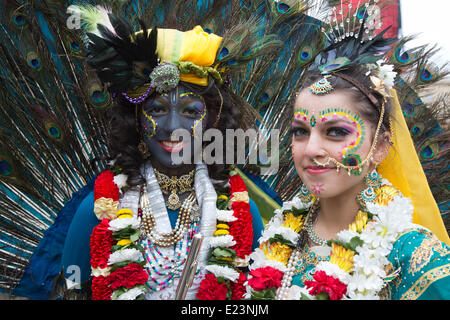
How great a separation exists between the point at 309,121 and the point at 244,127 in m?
1.29

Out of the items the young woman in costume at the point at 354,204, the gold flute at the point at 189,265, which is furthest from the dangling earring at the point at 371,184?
the gold flute at the point at 189,265

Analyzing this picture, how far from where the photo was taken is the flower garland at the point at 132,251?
88.7 inches

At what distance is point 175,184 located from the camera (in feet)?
8.43

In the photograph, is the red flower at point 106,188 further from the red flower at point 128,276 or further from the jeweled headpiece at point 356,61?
the jeweled headpiece at point 356,61

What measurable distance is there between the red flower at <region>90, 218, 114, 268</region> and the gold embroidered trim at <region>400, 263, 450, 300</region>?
148 cm

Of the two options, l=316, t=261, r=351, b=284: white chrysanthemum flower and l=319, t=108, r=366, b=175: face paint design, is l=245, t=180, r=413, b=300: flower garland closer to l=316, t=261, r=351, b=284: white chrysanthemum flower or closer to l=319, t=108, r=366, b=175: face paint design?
l=316, t=261, r=351, b=284: white chrysanthemum flower

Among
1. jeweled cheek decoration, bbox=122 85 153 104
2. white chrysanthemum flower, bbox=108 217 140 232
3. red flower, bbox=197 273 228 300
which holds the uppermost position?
jeweled cheek decoration, bbox=122 85 153 104

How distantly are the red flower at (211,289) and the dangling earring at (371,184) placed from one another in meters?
0.92

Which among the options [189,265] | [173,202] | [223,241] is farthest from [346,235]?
[173,202]

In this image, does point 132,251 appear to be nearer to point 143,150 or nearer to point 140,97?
point 143,150

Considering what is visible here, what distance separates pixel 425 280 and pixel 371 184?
457 millimetres

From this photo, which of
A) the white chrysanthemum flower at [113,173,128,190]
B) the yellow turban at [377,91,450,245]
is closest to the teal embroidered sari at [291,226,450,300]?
the yellow turban at [377,91,450,245]

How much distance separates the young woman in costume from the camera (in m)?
1.65
